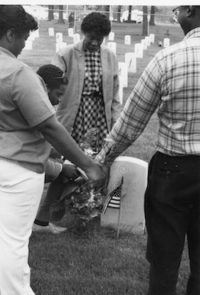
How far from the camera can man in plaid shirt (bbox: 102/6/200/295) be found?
284cm

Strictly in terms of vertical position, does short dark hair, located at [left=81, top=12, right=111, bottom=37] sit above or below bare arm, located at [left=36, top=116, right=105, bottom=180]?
above

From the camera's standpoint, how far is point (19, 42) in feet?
10.1

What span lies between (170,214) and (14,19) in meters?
1.37

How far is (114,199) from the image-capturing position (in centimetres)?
514

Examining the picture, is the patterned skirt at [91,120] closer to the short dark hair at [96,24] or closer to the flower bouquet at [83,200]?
the flower bouquet at [83,200]

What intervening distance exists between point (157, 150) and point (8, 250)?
1.03m

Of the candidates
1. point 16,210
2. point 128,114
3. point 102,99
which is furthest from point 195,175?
point 102,99

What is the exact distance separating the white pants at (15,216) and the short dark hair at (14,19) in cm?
73

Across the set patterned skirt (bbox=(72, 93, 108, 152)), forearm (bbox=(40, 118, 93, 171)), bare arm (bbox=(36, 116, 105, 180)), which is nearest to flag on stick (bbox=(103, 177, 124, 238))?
patterned skirt (bbox=(72, 93, 108, 152))

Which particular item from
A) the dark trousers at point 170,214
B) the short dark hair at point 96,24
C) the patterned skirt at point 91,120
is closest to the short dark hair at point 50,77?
the short dark hair at point 96,24

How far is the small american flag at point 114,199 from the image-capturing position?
496 centimetres

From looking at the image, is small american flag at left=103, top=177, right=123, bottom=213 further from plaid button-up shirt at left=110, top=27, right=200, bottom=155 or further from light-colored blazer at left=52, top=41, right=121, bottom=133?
plaid button-up shirt at left=110, top=27, right=200, bottom=155

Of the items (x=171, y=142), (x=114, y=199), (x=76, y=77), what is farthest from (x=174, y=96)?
(x=114, y=199)

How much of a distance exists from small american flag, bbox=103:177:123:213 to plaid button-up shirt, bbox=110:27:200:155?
1947mm
